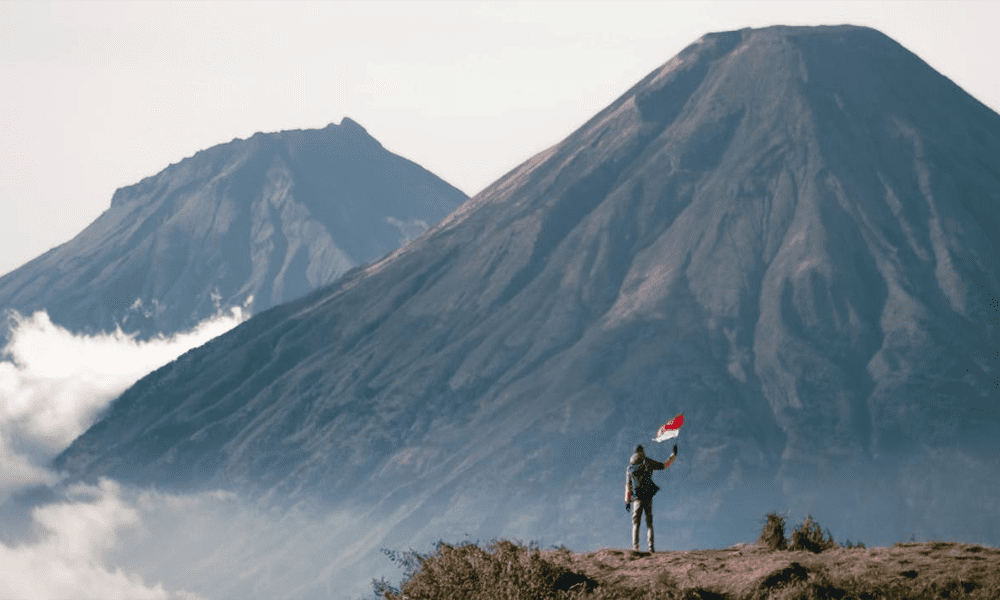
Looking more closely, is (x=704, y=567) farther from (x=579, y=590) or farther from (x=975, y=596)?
(x=975, y=596)

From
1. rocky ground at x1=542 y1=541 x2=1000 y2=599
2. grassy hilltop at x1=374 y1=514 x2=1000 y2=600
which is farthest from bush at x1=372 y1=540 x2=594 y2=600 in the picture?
rocky ground at x1=542 y1=541 x2=1000 y2=599

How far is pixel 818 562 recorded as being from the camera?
3120 centimetres

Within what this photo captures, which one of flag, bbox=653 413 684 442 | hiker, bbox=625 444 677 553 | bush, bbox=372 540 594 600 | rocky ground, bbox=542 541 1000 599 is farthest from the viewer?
flag, bbox=653 413 684 442

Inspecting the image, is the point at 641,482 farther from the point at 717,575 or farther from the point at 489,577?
the point at 489,577

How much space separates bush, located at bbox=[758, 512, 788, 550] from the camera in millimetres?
35094

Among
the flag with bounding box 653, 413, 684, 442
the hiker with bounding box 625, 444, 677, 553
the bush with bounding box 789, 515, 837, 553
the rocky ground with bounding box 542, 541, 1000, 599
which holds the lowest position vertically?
the rocky ground with bounding box 542, 541, 1000, 599

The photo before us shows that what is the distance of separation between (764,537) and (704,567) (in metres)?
3.78

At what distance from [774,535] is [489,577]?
26.2ft

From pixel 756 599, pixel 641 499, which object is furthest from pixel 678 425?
pixel 756 599

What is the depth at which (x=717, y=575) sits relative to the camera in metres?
31.4

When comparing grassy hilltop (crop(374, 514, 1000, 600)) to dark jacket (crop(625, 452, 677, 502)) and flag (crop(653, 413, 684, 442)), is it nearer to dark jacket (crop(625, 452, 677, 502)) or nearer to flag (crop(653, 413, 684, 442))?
dark jacket (crop(625, 452, 677, 502))

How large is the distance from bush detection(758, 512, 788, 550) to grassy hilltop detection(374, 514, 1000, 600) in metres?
1.08

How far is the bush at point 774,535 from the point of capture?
35094mm

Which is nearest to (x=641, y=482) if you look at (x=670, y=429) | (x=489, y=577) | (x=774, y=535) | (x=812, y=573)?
(x=670, y=429)
